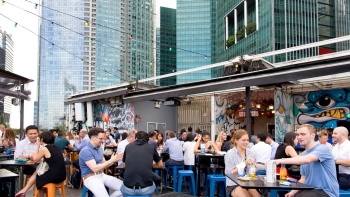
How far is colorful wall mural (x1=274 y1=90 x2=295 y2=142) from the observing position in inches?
547

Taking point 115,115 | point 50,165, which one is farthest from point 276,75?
point 115,115

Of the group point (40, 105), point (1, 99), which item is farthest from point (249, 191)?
point (40, 105)

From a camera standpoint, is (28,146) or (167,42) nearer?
(28,146)

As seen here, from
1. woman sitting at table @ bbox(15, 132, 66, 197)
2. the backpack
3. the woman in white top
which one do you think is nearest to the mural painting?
the woman in white top

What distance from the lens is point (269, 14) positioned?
67.4 m

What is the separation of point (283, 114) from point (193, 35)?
92.9 meters

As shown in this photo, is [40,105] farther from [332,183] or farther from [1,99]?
[332,183]

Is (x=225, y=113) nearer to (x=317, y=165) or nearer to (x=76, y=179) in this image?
(x=76, y=179)

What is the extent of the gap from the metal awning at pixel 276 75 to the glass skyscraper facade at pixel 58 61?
237 inches

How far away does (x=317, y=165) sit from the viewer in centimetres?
431

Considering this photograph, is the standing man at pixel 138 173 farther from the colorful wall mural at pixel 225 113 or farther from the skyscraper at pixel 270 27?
the skyscraper at pixel 270 27

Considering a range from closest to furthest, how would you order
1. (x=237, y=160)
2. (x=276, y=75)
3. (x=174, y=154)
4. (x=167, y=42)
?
1. (x=237, y=160)
2. (x=174, y=154)
3. (x=276, y=75)
4. (x=167, y=42)

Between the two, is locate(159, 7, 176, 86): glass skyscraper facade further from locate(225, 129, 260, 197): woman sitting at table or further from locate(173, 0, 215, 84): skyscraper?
locate(225, 129, 260, 197): woman sitting at table

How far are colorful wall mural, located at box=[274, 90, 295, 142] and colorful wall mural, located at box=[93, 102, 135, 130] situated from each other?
7008mm
